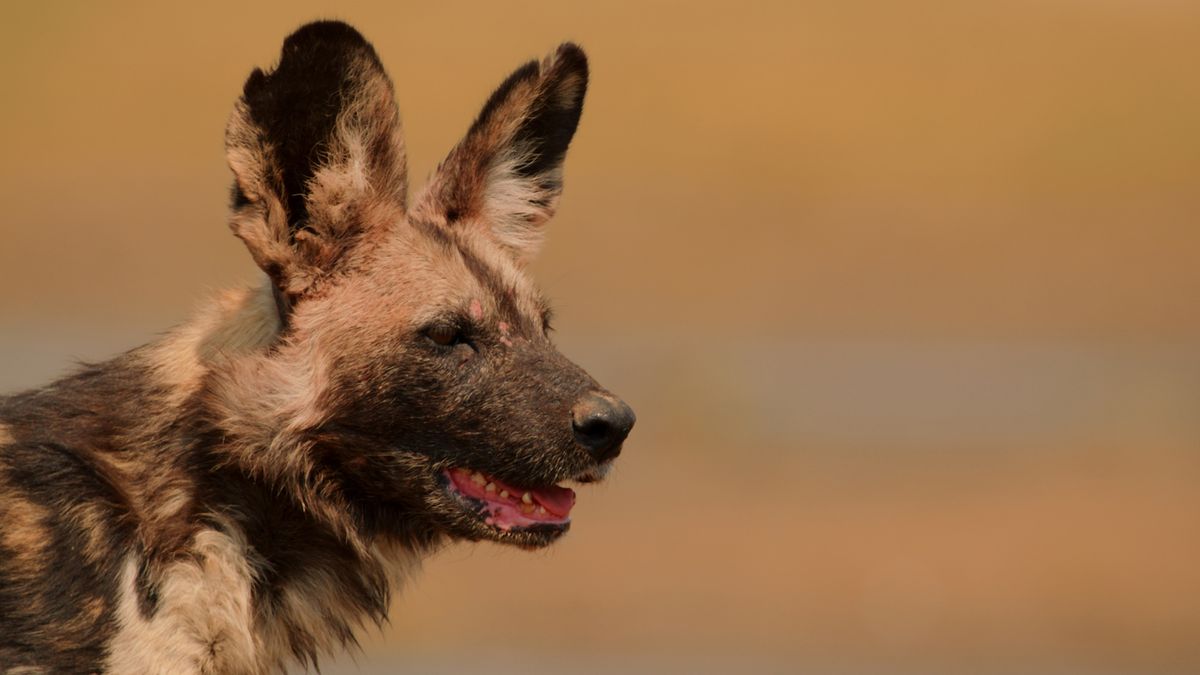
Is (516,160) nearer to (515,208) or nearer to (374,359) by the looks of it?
(515,208)

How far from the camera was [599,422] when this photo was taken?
17.6 ft

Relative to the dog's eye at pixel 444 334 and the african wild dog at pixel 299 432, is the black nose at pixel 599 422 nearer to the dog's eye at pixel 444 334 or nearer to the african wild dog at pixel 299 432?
the african wild dog at pixel 299 432

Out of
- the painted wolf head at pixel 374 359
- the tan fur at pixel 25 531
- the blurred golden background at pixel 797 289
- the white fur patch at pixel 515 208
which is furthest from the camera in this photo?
the blurred golden background at pixel 797 289

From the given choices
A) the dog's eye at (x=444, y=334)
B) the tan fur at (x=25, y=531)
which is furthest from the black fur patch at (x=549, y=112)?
the tan fur at (x=25, y=531)

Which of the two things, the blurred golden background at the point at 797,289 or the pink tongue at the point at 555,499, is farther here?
the blurred golden background at the point at 797,289

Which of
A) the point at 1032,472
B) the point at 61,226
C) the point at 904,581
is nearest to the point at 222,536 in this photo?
the point at 904,581

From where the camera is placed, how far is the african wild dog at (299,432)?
16.5ft

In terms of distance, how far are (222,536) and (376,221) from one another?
1019 mm

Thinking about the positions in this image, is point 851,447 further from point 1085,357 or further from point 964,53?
point 964,53

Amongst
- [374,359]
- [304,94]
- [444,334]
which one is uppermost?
[304,94]

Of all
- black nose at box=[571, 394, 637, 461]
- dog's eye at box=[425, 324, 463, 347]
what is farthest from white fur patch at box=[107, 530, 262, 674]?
black nose at box=[571, 394, 637, 461]

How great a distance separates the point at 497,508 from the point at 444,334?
48 cm

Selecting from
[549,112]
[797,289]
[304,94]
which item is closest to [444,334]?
[304,94]

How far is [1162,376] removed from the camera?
15367mm
